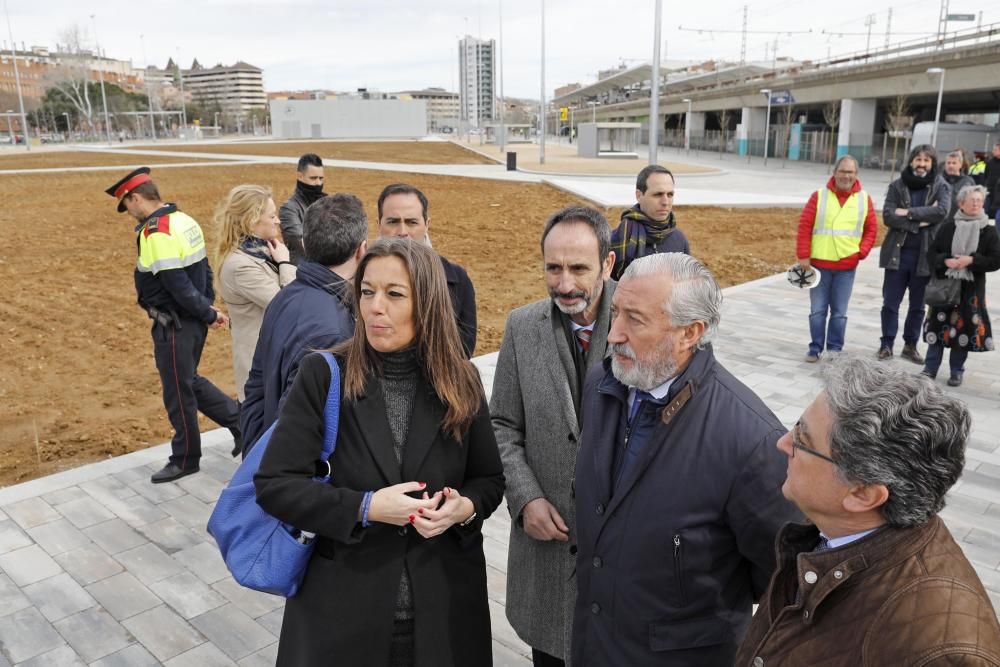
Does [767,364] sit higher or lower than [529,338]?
lower

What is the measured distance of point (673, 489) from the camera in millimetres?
2027

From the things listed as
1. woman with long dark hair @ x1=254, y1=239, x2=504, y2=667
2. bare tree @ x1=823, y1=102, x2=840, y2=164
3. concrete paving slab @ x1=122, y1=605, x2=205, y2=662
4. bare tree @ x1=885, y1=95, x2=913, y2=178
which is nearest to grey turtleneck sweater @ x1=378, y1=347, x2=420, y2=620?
woman with long dark hair @ x1=254, y1=239, x2=504, y2=667

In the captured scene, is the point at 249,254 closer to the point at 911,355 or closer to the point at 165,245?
the point at 165,245

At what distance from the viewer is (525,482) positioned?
271 cm

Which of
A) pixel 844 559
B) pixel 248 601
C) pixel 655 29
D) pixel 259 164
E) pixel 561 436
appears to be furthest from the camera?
pixel 259 164

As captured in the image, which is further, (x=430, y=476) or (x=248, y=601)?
(x=248, y=601)

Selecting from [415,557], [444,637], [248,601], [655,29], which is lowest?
[248,601]

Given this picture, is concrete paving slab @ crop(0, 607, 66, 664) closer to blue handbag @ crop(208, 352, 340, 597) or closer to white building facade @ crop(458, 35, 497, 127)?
blue handbag @ crop(208, 352, 340, 597)

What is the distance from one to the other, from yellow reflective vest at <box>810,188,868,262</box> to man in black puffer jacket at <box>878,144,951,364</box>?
32cm

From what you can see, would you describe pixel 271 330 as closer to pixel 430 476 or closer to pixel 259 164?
pixel 430 476

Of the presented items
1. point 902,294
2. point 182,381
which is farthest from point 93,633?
point 902,294

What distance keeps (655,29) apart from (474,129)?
327ft

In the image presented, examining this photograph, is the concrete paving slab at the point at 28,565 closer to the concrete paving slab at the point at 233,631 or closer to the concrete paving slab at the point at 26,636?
the concrete paving slab at the point at 26,636

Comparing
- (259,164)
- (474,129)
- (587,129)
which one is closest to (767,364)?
(259,164)
